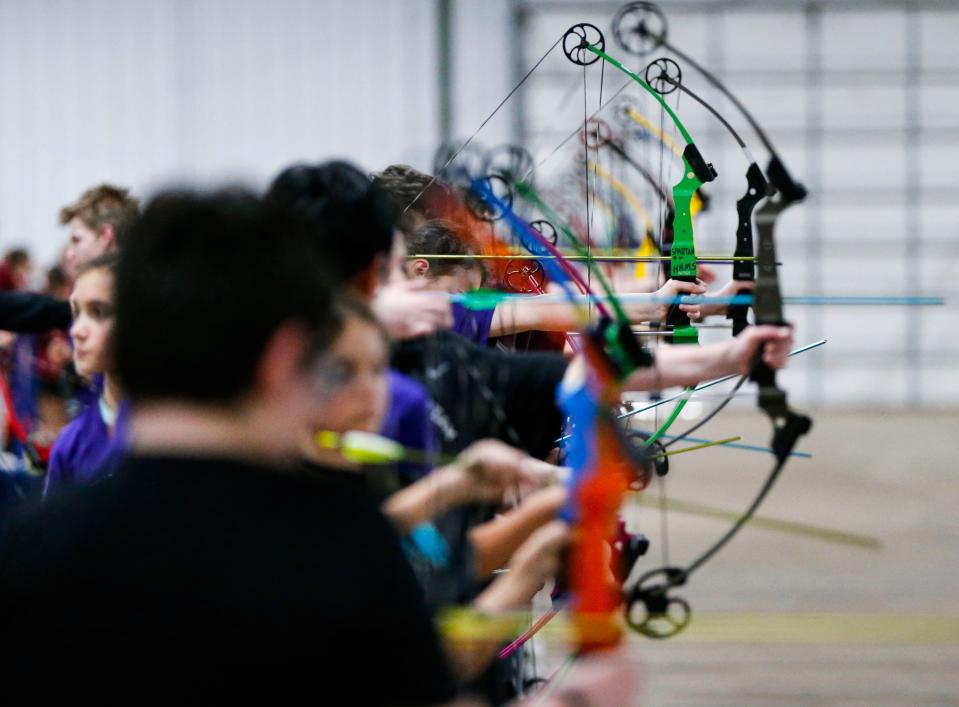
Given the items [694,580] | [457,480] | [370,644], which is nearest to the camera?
[370,644]

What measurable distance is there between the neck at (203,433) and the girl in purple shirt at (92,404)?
1.53 meters

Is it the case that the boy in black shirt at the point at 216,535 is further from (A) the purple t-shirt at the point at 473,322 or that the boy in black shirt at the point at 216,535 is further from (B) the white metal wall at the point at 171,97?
(B) the white metal wall at the point at 171,97

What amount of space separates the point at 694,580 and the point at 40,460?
3.34m

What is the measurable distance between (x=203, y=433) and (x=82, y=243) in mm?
2906

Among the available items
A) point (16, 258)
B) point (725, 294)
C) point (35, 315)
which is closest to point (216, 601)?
point (725, 294)

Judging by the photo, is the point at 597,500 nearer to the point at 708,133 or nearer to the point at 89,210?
the point at 89,210

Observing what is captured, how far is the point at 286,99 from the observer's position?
12.8m

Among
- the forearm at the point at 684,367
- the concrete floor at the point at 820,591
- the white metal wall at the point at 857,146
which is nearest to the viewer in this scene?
the forearm at the point at 684,367

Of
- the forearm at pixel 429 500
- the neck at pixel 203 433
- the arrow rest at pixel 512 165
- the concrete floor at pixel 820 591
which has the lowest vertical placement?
the concrete floor at pixel 820 591

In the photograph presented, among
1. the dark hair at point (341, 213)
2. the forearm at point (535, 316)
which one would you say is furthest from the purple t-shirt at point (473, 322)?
the dark hair at point (341, 213)

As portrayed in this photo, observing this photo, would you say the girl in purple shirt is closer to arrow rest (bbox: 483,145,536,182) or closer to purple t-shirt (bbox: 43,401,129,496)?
purple t-shirt (bbox: 43,401,129,496)

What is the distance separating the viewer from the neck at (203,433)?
1.13m

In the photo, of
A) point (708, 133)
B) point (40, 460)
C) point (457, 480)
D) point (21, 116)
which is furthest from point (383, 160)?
point (457, 480)

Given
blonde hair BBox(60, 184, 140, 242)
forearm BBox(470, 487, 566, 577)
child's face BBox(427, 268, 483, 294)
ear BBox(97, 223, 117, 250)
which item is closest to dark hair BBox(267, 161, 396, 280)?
forearm BBox(470, 487, 566, 577)
